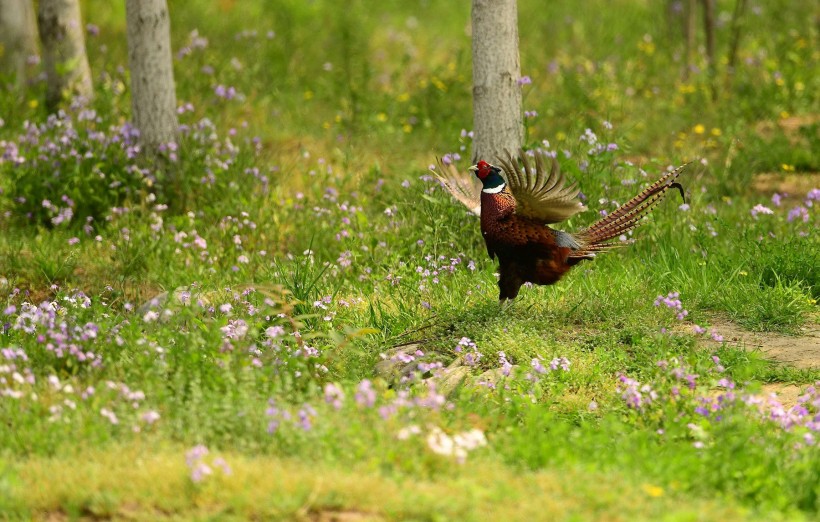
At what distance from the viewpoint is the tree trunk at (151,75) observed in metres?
8.39

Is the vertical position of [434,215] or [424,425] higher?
[434,215]

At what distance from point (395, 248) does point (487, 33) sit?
1.60m

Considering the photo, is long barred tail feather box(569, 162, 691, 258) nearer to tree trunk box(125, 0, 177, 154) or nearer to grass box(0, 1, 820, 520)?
grass box(0, 1, 820, 520)

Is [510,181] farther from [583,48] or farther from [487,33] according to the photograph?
[583,48]

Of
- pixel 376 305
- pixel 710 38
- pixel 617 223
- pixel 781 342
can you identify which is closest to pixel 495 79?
pixel 617 223

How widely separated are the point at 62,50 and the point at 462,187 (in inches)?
189

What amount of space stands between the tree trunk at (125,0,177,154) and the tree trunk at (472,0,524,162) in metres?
2.70

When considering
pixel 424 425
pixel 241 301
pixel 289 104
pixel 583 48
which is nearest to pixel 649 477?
pixel 424 425

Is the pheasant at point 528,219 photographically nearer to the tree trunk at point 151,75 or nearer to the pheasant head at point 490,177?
the pheasant head at point 490,177

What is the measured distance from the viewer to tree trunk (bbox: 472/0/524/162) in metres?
7.11

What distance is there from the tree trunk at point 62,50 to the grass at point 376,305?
0.72ft

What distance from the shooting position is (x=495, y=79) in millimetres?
7219

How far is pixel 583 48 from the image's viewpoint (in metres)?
12.9

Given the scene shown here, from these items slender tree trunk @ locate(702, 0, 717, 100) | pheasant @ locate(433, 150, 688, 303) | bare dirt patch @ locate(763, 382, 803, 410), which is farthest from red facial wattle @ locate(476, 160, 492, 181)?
slender tree trunk @ locate(702, 0, 717, 100)
